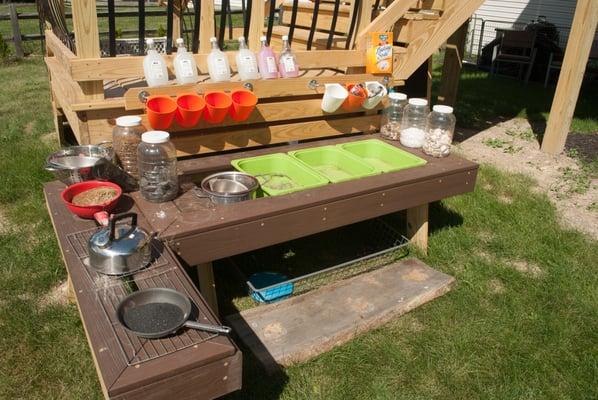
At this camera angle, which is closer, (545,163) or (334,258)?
(334,258)

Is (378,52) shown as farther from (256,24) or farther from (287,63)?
(256,24)

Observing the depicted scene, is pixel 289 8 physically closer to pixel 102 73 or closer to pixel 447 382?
pixel 102 73

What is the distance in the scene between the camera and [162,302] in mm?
1906

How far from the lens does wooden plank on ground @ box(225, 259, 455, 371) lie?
2.76 metres

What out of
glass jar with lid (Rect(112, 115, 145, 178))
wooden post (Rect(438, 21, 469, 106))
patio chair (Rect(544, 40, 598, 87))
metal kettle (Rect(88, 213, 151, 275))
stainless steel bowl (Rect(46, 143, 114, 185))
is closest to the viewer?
metal kettle (Rect(88, 213, 151, 275))

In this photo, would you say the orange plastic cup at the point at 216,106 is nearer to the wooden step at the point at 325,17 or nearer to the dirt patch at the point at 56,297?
the dirt patch at the point at 56,297

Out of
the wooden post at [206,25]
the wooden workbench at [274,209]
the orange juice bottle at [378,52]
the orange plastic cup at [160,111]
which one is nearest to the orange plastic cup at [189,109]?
the orange plastic cup at [160,111]

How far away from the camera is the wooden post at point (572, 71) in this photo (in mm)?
5438

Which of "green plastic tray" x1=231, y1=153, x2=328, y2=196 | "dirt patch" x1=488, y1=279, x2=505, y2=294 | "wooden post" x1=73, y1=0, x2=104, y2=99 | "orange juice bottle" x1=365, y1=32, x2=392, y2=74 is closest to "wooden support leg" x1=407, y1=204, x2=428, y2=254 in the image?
"dirt patch" x1=488, y1=279, x2=505, y2=294

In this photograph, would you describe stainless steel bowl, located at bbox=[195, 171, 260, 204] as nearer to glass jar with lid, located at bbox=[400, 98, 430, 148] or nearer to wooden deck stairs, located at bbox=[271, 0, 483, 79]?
glass jar with lid, located at bbox=[400, 98, 430, 148]

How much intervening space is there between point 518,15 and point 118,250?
1446cm

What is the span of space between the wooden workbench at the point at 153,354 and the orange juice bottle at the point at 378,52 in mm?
2525

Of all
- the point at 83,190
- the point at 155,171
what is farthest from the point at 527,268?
the point at 83,190

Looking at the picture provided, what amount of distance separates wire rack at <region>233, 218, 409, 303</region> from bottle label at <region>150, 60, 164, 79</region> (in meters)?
1.37
